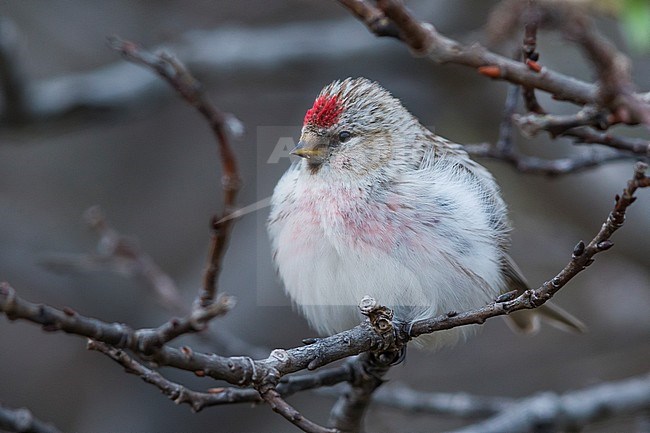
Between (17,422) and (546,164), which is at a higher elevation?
(546,164)

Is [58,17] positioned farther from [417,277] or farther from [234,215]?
[417,277]

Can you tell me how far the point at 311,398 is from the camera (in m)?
6.40

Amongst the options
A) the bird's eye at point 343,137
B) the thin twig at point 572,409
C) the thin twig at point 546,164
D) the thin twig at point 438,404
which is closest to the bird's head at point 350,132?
the bird's eye at point 343,137

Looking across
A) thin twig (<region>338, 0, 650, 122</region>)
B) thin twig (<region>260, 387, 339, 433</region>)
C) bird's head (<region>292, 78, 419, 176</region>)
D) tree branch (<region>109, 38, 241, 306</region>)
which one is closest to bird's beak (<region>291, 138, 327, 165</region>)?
bird's head (<region>292, 78, 419, 176</region>)

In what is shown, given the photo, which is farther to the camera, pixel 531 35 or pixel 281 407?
pixel 531 35

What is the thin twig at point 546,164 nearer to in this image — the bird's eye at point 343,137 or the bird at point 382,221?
the bird at point 382,221

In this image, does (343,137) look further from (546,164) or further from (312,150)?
(546,164)

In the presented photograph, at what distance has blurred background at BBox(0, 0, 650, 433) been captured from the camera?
17.9ft

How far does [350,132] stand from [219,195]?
13.1 ft

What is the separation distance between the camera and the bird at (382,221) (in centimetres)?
311

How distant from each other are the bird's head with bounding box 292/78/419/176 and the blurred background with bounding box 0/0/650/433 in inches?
→ 47.0

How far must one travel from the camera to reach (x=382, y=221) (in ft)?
10.3

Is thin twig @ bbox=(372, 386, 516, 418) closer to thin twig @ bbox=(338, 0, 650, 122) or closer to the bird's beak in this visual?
the bird's beak

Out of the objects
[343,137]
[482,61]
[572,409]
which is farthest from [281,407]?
[572,409]
